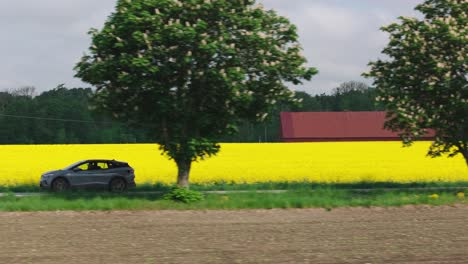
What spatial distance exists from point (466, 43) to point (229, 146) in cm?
2339

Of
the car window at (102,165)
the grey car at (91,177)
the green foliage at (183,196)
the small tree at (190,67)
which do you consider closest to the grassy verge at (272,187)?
the grey car at (91,177)

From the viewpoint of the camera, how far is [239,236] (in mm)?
11133

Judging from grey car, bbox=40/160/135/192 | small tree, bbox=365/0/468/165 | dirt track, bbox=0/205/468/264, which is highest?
small tree, bbox=365/0/468/165

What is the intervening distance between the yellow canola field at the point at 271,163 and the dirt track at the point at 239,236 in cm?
1328

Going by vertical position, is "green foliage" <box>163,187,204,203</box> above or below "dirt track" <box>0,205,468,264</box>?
above

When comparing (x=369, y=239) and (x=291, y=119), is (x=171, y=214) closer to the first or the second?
(x=369, y=239)

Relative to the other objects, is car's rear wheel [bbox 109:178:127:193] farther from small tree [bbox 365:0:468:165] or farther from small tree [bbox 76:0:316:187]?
small tree [bbox 365:0:468:165]

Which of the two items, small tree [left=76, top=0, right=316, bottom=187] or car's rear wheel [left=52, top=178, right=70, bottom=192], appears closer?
small tree [left=76, top=0, right=316, bottom=187]

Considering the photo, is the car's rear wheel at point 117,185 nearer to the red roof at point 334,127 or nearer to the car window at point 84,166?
the car window at point 84,166

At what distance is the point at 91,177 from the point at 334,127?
4069 cm

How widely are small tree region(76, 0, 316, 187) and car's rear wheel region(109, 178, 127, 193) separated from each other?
5652 millimetres

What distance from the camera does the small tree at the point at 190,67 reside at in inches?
671

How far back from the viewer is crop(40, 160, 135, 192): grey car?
23.6m

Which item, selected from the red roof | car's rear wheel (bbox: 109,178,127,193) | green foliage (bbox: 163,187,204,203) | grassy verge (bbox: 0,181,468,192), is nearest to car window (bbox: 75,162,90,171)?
car's rear wheel (bbox: 109,178,127,193)
